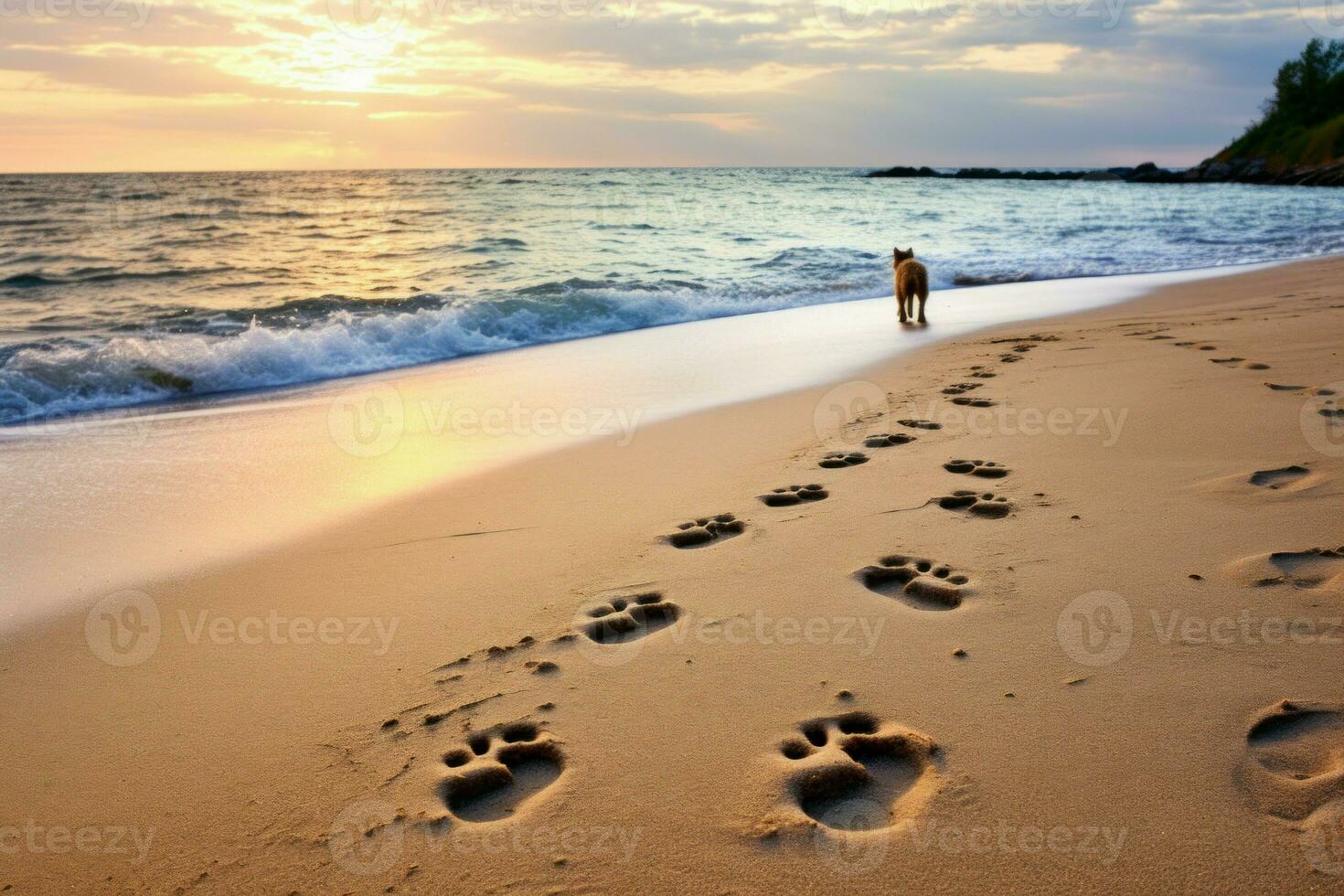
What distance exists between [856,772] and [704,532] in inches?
59.9

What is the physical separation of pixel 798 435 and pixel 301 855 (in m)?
3.48

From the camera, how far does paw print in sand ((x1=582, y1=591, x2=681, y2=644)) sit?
2.63 metres

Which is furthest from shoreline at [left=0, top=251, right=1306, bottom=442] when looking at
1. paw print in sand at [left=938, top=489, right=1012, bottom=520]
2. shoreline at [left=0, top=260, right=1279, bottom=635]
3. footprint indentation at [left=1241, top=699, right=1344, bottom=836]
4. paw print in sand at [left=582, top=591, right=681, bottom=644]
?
footprint indentation at [left=1241, top=699, right=1344, bottom=836]

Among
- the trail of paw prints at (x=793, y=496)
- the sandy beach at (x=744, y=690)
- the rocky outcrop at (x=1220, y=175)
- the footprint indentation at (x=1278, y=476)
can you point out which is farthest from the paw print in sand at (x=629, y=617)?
the rocky outcrop at (x=1220, y=175)

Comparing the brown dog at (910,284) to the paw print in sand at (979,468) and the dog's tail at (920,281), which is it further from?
the paw print in sand at (979,468)

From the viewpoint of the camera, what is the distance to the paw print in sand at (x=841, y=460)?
412 cm

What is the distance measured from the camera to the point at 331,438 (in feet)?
17.8

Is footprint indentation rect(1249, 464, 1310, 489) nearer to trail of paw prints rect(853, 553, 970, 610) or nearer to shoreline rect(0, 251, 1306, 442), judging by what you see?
trail of paw prints rect(853, 553, 970, 610)

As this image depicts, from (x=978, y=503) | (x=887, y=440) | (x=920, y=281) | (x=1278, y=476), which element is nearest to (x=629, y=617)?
(x=978, y=503)

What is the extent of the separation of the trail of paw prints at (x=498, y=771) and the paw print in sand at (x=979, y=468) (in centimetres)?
242

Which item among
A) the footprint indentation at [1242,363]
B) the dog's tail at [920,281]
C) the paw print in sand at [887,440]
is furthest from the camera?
the dog's tail at [920,281]

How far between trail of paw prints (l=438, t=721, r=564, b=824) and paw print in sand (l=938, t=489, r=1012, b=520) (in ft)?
6.55

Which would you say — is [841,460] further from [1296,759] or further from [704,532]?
[1296,759]

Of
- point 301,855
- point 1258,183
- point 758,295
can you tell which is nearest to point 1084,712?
point 301,855
